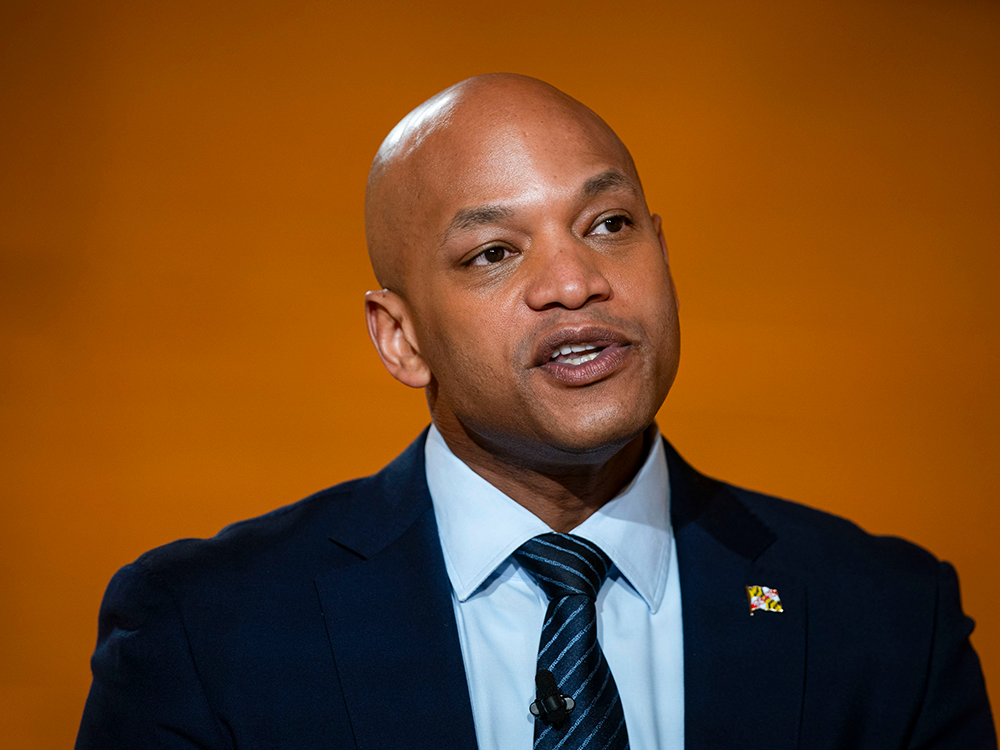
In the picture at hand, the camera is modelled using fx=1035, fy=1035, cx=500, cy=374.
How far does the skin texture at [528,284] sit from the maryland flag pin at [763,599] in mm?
346

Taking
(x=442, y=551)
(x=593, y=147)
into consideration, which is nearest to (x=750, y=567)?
(x=442, y=551)

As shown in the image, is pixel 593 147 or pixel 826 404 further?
pixel 826 404

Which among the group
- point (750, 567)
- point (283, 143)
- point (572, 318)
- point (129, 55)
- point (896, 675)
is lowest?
Result: point (896, 675)

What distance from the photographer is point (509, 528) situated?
6.41 ft

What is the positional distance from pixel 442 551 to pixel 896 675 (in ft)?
3.03

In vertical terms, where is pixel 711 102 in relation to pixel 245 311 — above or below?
above

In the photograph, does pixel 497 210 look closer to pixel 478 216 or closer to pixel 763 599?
pixel 478 216

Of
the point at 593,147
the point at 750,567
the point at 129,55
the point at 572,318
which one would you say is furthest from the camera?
the point at 129,55

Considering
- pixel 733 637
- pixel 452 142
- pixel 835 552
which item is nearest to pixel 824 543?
pixel 835 552

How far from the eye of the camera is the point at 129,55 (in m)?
3.00

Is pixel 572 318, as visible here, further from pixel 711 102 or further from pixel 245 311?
pixel 711 102

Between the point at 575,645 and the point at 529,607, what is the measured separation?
0.47ft

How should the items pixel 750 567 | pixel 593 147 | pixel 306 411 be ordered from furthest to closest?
pixel 306 411
pixel 750 567
pixel 593 147

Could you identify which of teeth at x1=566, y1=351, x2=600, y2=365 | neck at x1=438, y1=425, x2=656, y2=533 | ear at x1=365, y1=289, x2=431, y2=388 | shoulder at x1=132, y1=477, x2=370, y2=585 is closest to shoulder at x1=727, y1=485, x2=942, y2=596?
neck at x1=438, y1=425, x2=656, y2=533
